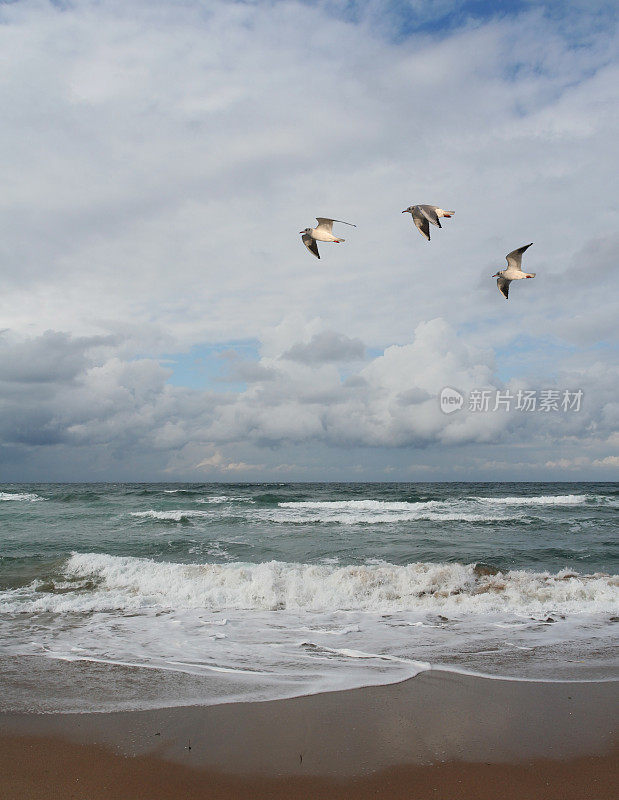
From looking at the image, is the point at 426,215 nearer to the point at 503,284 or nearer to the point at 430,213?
the point at 430,213

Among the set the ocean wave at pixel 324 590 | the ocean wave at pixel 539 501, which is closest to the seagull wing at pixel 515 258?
the ocean wave at pixel 324 590

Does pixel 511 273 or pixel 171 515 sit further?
pixel 171 515

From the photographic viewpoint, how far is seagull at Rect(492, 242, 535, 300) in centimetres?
930

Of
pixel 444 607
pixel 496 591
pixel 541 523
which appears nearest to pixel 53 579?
pixel 444 607

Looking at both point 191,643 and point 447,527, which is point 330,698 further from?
point 447,527

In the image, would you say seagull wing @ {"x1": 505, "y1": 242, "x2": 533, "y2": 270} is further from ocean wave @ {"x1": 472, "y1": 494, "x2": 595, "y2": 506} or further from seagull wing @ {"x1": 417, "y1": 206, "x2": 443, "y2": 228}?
ocean wave @ {"x1": 472, "y1": 494, "x2": 595, "y2": 506}

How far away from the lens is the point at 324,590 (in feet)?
29.1

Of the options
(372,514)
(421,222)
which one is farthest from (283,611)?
(372,514)

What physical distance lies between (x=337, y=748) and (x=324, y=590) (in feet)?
17.7

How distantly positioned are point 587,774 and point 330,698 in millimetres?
1923

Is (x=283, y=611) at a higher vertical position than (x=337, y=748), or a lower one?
lower

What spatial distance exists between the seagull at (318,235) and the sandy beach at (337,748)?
6.47m

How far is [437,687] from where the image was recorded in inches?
181

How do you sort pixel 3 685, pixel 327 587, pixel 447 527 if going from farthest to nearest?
1. pixel 447 527
2. pixel 327 587
3. pixel 3 685
